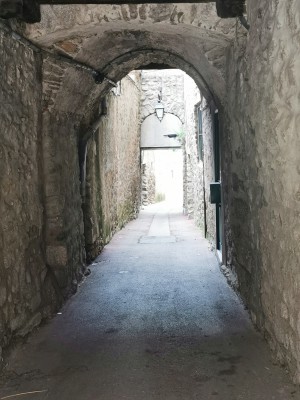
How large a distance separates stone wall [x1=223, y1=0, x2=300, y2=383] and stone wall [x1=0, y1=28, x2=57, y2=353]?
6.14ft

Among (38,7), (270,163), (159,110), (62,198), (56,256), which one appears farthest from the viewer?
(159,110)

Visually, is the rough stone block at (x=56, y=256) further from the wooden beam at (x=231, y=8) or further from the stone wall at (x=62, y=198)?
the wooden beam at (x=231, y=8)

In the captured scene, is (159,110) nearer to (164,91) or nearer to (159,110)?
(159,110)

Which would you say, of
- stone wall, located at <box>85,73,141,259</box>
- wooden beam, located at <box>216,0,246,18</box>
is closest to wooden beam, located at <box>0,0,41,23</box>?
wooden beam, located at <box>216,0,246,18</box>

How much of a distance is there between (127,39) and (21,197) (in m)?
2.22

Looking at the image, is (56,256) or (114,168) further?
(114,168)

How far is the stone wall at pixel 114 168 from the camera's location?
6.93m

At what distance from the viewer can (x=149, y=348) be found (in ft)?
10.8

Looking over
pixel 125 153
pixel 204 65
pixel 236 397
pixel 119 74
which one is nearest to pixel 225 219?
pixel 204 65

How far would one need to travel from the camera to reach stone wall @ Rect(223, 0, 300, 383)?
2.43 meters

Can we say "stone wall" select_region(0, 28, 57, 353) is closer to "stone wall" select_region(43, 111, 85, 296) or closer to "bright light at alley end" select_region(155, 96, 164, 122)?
"stone wall" select_region(43, 111, 85, 296)

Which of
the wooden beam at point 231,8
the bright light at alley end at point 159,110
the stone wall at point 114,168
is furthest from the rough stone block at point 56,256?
the bright light at alley end at point 159,110

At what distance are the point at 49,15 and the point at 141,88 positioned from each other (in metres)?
11.6

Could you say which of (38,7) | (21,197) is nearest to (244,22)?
(38,7)
